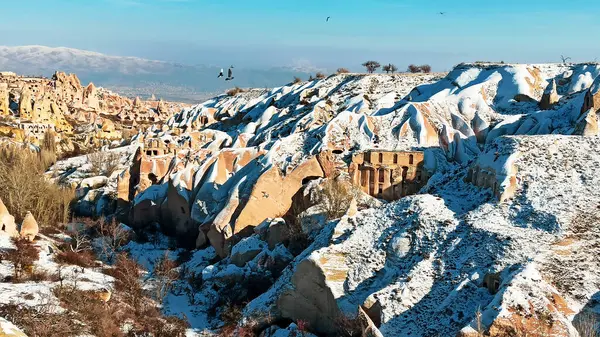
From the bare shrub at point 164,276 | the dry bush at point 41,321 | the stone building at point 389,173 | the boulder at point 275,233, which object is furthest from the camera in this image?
the stone building at point 389,173

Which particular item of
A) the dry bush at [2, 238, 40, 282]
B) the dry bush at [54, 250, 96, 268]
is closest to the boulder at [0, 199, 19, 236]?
the dry bush at [2, 238, 40, 282]

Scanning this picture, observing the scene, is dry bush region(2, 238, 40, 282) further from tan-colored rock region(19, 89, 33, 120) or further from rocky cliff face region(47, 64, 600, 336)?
tan-colored rock region(19, 89, 33, 120)

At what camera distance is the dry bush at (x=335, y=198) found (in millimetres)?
28673

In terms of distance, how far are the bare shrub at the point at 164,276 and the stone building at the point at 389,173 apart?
12948 mm

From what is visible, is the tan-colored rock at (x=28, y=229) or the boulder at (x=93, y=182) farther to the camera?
the boulder at (x=93, y=182)

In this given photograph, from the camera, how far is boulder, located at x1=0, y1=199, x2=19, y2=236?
103 feet

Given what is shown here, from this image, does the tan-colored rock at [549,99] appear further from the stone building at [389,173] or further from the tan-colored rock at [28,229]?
the tan-colored rock at [28,229]

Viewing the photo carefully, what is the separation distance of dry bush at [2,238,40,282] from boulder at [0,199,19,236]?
1108 millimetres

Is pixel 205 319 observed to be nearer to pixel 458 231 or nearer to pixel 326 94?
pixel 458 231

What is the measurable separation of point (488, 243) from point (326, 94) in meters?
45.7

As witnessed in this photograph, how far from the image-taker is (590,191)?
72.8 feet

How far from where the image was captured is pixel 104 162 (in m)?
57.8

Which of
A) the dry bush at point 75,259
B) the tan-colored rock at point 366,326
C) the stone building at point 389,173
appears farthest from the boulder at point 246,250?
the tan-colored rock at point 366,326

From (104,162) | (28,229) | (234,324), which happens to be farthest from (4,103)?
(234,324)
